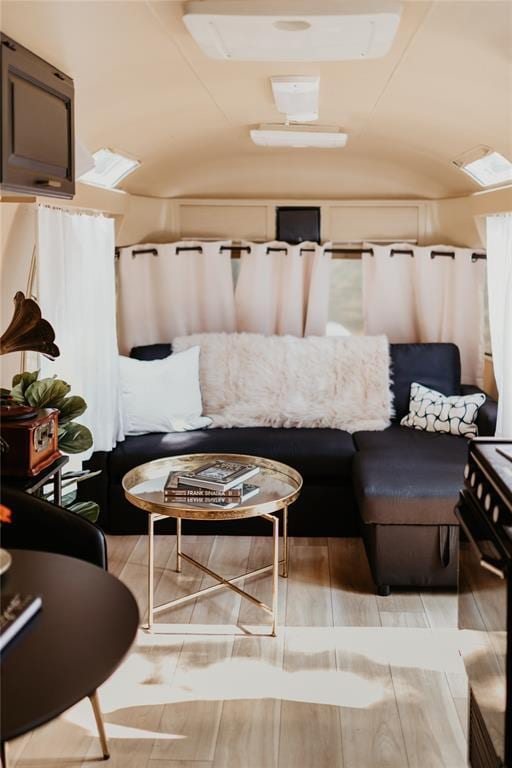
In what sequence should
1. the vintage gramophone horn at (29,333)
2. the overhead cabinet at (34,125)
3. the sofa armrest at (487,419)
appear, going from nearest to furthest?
the overhead cabinet at (34,125)
the vintage gramophone horn at (29,333)
the sofa armrest at (487,419)

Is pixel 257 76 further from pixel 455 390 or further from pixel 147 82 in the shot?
pixel 455 390

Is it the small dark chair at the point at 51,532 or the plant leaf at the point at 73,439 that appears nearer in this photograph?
the small dark chair at the point at 51,532

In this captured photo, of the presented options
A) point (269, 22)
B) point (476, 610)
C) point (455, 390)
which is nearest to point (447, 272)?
point (455, 390)

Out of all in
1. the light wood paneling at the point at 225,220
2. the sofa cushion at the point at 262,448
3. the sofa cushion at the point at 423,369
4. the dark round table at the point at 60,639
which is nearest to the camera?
the dark round table at the point at 60,639

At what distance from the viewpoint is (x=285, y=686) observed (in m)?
2.88

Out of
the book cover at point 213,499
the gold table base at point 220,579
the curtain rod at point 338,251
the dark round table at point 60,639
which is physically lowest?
the gold table base at point 220,579

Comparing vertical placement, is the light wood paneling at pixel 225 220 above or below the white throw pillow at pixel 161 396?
above

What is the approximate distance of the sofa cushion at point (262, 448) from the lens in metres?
4.28

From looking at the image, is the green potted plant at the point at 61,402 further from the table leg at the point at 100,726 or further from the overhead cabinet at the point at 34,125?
the table leg at the point at 100,726

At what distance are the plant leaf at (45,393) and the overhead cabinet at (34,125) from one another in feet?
2.39

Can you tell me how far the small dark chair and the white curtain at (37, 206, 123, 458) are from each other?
1205 millimetres

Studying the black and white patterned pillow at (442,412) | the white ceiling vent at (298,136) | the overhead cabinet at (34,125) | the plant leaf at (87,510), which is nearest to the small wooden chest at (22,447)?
the plant leaf at (87,510)

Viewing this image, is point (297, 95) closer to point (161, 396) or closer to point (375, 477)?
point (375, 477)

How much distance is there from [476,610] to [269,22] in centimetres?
179
